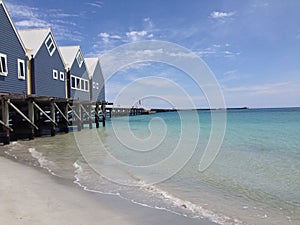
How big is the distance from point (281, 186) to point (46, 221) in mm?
6117

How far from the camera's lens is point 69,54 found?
2941cm

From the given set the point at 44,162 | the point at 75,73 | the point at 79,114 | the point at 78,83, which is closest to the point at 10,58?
the point at 79,114

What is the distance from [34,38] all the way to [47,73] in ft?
9.05

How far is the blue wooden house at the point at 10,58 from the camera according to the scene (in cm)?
1684

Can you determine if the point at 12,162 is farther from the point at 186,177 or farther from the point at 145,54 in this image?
the point at 145,54

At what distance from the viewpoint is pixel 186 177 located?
8.62m

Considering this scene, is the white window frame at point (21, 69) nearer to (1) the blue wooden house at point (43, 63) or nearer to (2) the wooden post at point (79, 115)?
(1) the blue wooden house at point (43, 63)

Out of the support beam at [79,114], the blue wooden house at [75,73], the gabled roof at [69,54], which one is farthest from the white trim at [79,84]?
the support beam at [79,114]

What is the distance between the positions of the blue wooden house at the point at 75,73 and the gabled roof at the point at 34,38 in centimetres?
496

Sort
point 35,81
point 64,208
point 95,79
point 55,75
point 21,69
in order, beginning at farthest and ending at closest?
point 95,79 < point 55,75 < point 35,81 < point 21,69 < point 64,208

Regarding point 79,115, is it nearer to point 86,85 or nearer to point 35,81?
point 35,81

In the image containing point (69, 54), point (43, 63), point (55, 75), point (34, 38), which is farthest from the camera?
point (69, 54)

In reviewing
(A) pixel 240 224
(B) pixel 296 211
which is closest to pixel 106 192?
(A) pixel 240 224

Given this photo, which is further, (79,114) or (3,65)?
(79,114)
